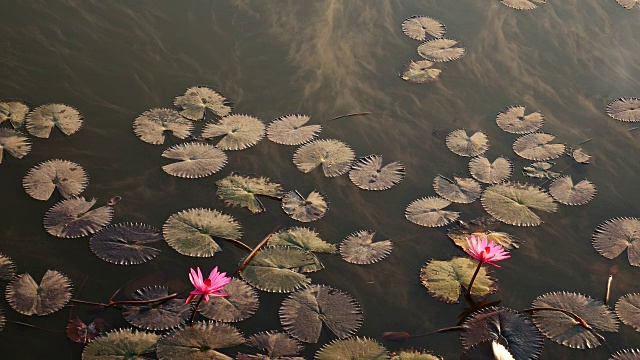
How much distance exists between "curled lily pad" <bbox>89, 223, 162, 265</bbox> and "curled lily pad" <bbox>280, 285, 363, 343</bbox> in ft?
1.79

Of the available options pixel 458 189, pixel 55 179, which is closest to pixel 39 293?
pixel 55 179

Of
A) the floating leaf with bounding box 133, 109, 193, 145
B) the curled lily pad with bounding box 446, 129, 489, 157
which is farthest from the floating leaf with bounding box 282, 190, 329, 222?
the curled lily pad with bounding box 446, 129, 489, 157

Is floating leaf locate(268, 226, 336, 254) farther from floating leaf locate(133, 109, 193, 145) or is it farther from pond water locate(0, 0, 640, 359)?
floating leaf locate(133, 109, 193, 145)

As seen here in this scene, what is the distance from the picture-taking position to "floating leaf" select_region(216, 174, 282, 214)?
2.74 metres

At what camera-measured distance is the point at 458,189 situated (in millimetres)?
2900

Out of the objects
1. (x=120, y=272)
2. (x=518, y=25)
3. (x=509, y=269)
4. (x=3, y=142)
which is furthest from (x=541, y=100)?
(x=3, y=142)

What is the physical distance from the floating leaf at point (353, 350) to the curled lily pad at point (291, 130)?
104cm

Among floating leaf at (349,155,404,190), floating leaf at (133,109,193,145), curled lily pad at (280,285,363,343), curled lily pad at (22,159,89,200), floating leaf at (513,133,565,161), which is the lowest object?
curled lily pad at (280,285,363,343)

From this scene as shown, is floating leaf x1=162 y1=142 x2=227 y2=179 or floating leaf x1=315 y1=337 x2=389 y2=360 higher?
floating leaf x1=162 y1=142 x2=227 y2=179

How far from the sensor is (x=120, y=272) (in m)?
2.45

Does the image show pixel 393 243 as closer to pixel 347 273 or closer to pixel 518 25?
pixel 347 273

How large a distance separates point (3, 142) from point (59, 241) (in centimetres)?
63

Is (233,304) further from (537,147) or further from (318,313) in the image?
(537,147)

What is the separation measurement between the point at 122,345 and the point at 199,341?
0.24 metres
